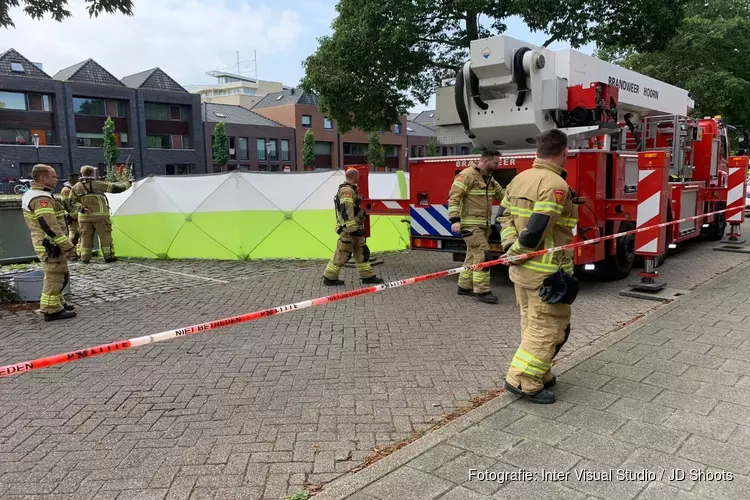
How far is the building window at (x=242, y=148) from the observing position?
195ft

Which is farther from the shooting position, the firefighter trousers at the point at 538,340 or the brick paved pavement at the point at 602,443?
the firefighter trousers at the point at 538,340

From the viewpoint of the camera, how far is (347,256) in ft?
26.0

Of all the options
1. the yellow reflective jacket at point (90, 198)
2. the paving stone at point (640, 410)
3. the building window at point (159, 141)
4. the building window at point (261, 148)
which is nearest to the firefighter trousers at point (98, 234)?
the yellow reflective jacket at point (90, 198)

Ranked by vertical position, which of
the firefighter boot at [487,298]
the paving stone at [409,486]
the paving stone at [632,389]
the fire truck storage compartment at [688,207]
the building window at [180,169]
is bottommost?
the paving stone at [409,486]

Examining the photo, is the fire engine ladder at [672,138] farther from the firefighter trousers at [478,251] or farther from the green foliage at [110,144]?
the green foliage at [110,144]

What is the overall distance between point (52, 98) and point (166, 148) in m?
10.1

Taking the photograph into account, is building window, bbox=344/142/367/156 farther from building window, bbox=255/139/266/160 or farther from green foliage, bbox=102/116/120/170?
green foliage, bbox=102/116/120/170

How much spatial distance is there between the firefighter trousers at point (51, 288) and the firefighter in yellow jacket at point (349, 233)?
3.36m

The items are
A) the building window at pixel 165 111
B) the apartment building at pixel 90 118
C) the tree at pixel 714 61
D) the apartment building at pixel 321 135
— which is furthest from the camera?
the apartment building at pixel 321 135

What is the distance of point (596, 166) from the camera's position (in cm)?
700

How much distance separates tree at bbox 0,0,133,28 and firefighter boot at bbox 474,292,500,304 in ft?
18.4

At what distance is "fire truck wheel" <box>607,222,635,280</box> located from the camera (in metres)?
7.89

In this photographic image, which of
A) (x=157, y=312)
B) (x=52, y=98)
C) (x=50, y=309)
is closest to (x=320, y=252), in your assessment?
(x=157, y=312)

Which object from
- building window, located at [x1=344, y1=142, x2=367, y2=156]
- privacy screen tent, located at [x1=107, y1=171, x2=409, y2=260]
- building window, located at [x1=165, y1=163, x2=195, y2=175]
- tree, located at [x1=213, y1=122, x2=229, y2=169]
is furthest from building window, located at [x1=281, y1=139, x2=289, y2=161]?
privacy screen tent, located at [x1=107, y1=171, x2=409, y2=260]
